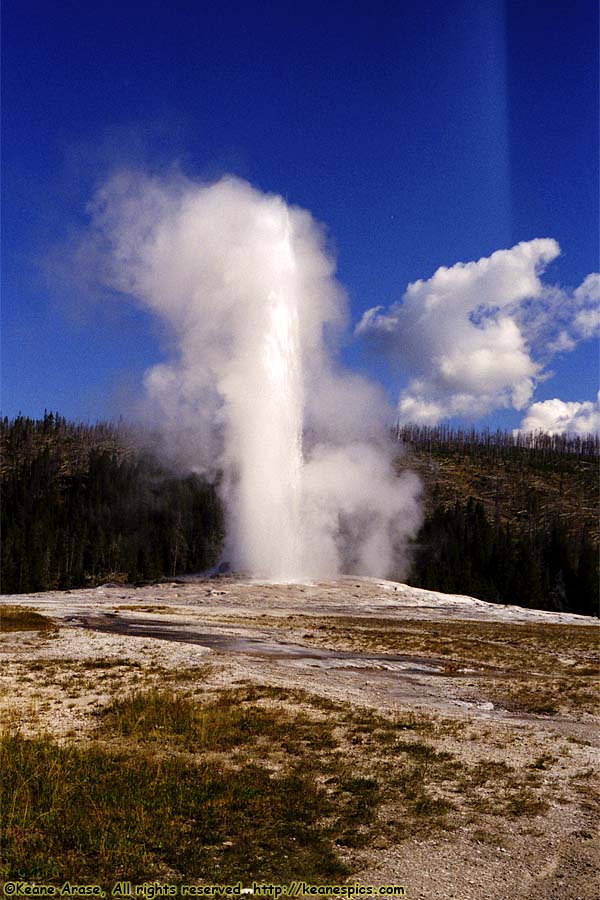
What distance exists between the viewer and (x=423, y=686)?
24156 mm

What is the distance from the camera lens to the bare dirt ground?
9.16 m

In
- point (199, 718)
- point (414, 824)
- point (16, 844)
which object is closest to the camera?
point (16, 844)

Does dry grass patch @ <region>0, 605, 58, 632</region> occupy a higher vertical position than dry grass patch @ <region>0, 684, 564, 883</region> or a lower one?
lower

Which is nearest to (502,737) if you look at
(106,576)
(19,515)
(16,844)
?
(16,844)

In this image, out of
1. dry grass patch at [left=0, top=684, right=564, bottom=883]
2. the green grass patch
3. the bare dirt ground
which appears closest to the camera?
the green grass patch

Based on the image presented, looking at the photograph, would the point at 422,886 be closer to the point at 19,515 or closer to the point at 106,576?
the point at 106,576

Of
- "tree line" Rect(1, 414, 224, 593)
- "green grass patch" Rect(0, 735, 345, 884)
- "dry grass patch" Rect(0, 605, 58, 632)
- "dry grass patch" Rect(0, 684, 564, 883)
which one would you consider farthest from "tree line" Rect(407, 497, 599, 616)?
"green grass patch" Rect(0, 735, 345, 884)

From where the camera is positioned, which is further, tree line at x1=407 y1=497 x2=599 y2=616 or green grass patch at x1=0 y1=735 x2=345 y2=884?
tree line at x1=407 y1=497 x2=599 y2=616

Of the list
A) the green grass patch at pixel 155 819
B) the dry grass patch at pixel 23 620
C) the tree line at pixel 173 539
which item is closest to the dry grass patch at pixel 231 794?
the green grass patch at pixel 155 819

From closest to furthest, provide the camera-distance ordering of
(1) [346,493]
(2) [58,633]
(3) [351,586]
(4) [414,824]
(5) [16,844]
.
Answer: (5) [16,844] → (4) [414,824] → (2) [58,633] → (3) [351,586] → (1) [346,493]

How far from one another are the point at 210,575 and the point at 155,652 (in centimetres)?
5508

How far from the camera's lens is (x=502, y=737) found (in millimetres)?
16234

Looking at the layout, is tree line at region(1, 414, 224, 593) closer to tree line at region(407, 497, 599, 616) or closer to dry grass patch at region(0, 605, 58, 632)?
tree line at region(407, 497, 599, 616)

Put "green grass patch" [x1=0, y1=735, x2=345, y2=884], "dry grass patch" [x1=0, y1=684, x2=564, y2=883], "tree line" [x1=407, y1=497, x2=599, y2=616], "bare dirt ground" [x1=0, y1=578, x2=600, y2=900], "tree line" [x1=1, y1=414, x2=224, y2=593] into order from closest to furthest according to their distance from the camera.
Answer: "green grass patch" [x1=0, y1=735, x2=345, y2=884]
"dry grass patch" [x1=0, y1=684, x2=564, y2=883]
"bare dirt ground" [x1=0, y1=578, x2=600, y2=900]
"tree line" [x1=407, y1=497, x2=599, y2=616]
"tree line" [x1=1, y1=414, x2=224, y2=593]
